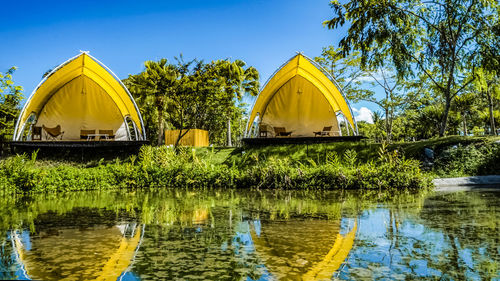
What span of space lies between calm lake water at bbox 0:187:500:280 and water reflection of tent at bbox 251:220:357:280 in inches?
0.4

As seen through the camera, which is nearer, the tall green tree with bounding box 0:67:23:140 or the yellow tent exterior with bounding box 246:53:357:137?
the tall green tree with bounding box 0:67:23:140

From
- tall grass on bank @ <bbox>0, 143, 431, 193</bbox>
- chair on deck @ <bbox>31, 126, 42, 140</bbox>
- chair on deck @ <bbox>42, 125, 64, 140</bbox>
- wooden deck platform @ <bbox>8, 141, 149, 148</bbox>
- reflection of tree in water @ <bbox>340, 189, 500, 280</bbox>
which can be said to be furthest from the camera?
chair on deck @ <bbox>42, 125, 64, 140</bbox>

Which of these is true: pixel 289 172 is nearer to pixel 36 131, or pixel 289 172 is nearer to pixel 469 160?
pixel 469 160

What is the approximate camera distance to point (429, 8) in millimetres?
15312

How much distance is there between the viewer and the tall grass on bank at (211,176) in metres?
10.2

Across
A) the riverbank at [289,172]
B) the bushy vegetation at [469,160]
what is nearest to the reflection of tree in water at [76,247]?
the riverbank at [289,172]

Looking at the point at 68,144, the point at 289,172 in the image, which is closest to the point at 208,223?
the point at 289,172

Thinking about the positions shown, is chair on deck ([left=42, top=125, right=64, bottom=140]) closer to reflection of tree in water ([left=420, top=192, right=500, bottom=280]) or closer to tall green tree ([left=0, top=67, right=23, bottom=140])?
tall green tree ([left=0, top=67, right=23, bottom=140])

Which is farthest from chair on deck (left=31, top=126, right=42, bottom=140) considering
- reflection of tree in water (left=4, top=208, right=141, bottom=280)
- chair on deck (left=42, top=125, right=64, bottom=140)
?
reflection of tree in water (left=4, top=208, right=141, bottom=280)

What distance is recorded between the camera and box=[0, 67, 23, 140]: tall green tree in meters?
15.4

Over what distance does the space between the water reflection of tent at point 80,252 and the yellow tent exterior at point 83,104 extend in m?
14.0

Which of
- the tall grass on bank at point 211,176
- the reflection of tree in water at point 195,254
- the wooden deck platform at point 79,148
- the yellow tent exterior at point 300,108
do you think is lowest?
the reflection of tree in water at point 195,254

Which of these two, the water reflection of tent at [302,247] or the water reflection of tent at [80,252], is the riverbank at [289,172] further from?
the water reflection of tent at [80,252]

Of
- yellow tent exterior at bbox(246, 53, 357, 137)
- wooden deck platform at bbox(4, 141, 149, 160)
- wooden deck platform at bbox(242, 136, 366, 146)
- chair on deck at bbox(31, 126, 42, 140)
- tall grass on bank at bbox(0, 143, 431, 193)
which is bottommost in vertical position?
tall grass on bank at bbox(0, 143, 431, 193)
